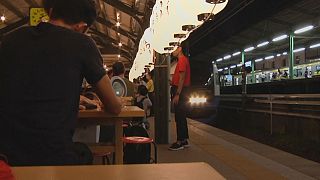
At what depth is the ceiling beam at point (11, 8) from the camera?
1526 centimetres

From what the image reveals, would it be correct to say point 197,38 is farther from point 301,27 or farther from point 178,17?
Answer: point 178,17

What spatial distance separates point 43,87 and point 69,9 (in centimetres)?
45

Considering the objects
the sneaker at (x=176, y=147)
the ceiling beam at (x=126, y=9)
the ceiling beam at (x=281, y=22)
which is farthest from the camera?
the ceiling beam at (x=281, y=22)

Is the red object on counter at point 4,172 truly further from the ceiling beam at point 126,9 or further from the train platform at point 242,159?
the ceiling beam at point 126,9

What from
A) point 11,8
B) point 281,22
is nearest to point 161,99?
point 281,22

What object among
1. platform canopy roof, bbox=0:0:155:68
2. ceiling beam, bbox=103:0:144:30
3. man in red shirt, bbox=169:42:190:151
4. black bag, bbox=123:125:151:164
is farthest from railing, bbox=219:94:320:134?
black bag, bbox=123:125:151:164

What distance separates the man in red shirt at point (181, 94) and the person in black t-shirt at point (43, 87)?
172 inches

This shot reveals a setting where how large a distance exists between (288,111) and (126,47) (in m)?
14.7

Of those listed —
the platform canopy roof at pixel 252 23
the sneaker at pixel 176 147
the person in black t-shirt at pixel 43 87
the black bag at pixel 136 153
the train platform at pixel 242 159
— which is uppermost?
the platform canopy roof at pixel 252 23

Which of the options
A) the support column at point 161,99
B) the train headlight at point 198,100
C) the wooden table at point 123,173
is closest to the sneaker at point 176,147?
the support column at point 161,99

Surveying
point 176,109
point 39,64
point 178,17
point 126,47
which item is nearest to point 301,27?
point 176,109

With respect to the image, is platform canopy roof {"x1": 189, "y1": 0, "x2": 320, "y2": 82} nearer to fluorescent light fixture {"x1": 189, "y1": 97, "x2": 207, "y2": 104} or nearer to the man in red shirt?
fluorescent light fixture {"x1": 189, "y1": 97, "x2": 207, "y2": 104}

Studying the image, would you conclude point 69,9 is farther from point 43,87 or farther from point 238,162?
point 238,162

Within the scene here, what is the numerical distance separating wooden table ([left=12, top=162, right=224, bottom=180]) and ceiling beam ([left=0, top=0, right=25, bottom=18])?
49.9 feet
